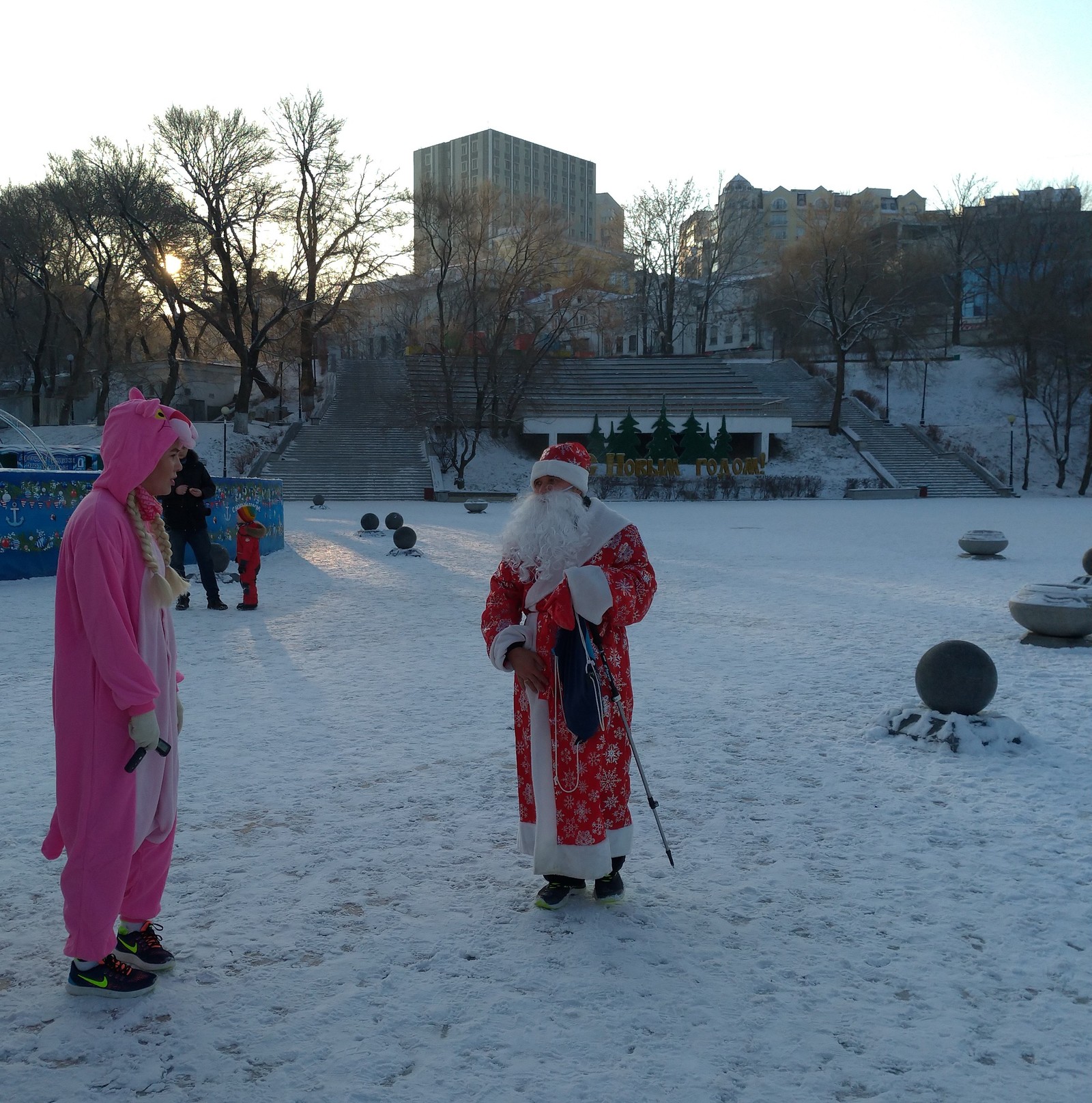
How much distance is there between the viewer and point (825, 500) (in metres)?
33.2

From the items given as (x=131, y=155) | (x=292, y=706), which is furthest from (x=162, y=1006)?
(x=131, y=155)

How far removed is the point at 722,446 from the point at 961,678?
113ft

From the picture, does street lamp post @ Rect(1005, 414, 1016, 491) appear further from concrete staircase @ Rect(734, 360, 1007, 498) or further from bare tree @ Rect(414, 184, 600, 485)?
bare tree @ Rect(414, 184, 600, 485)

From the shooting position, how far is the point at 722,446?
3959 cm

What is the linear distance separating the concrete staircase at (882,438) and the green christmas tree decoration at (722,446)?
4.33m

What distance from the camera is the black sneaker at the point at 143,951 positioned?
294 cm

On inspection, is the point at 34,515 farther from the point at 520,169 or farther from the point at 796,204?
the point at 520,169

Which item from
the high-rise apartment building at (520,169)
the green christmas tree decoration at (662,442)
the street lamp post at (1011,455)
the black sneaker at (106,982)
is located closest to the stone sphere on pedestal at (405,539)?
the black sneaker at (106,982)

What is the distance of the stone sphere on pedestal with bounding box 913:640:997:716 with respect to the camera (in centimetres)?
566

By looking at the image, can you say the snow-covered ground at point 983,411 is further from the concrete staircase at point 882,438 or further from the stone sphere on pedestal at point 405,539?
the stone sphere on pedestal at point 405,539

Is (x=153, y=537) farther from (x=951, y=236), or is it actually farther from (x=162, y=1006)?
(x=951, y=236)

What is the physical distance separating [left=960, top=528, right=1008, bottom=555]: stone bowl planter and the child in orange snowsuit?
10.3 m

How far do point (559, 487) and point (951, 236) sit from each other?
64446mm

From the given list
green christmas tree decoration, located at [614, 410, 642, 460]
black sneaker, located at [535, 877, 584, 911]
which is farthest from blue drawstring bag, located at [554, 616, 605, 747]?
green christmas tree decoration, located at [614, 410, 642, 460]
